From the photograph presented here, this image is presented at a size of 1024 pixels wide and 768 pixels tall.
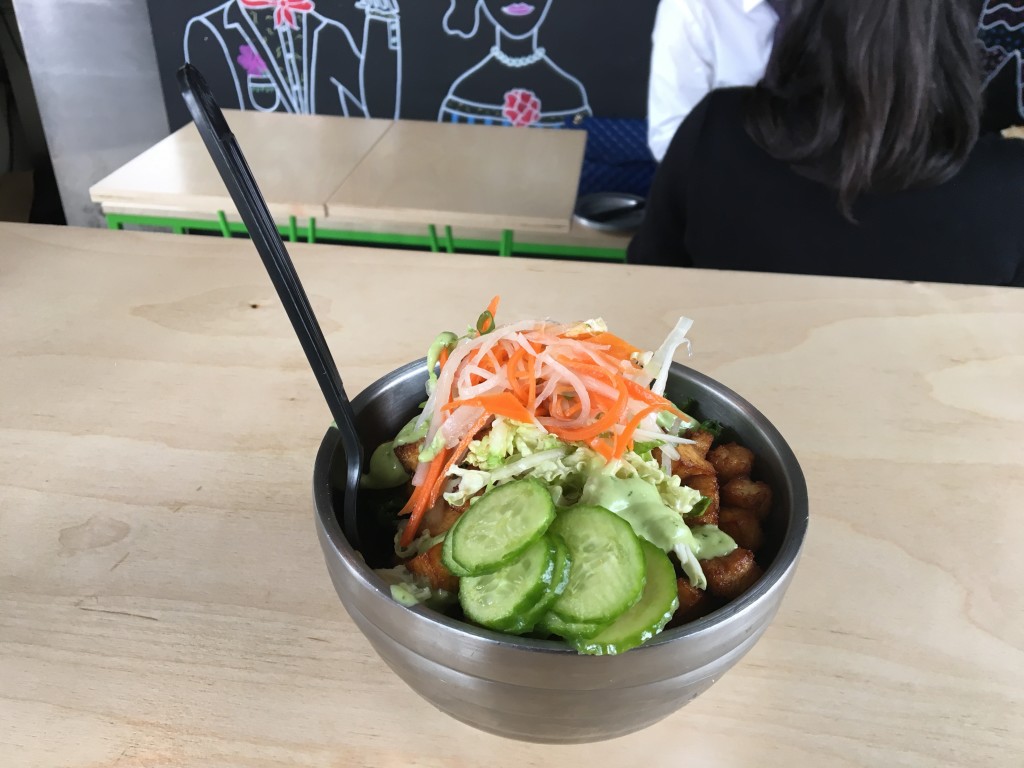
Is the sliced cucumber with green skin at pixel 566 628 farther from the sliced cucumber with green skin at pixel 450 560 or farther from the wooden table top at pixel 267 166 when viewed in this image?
the wooden table top at pixel 267 166

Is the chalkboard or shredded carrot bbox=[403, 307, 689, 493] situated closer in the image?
shredded carrot bbox=[403, 307, 689, 493]

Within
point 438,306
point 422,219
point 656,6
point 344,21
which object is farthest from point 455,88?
point 438,306

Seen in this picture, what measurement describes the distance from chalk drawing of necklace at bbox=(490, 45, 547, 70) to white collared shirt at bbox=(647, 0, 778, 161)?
0.70 m

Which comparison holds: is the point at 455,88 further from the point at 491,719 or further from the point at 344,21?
the point at 491,719

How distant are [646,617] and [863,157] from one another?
1053mm

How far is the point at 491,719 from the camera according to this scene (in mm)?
454

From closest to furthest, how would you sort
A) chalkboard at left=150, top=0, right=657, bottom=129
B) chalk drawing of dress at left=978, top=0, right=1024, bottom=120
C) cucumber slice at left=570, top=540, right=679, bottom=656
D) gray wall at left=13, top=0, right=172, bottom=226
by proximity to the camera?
1. cucumber slice at left=570, top=540, right=679, bottom=656
2. chalk drawing of dress at left=978, top=0, right=1024, bottom=120
3. chalkboard at left=150, top=0, right=657, bottom=129
4. gray wall at left=13, top=0, right=172, bottom=226

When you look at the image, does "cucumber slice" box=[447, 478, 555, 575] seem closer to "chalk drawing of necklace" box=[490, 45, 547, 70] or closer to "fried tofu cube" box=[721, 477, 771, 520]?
"fried tofu cube" box=[721, 477, 771, 520]

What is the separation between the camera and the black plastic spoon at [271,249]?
42 centimetres

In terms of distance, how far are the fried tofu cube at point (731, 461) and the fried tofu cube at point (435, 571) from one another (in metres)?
0.22

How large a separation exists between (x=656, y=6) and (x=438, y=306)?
2.10 m

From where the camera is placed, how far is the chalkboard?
8.96 ft

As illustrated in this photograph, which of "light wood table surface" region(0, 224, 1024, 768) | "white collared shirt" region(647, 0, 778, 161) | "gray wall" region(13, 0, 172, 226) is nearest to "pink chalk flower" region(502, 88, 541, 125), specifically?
"white collared shirt" region(647, 0, 778, 161)

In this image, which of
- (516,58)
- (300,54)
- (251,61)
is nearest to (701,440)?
(516,58)
